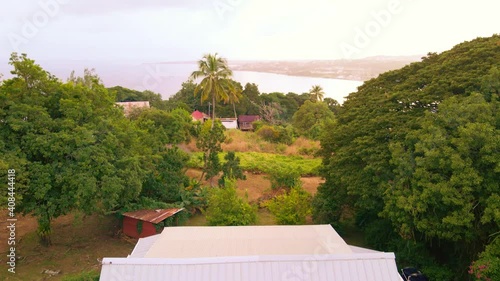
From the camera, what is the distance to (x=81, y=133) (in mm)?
10812

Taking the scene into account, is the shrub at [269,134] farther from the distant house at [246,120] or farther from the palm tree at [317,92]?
the palm tree at [317,92]

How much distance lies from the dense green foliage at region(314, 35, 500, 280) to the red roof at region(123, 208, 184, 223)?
16.7 feet

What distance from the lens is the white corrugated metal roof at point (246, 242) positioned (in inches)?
307

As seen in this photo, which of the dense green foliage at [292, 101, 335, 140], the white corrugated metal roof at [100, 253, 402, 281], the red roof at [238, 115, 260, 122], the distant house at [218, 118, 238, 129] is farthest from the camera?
the red roof at [238, 115, 260, 122]

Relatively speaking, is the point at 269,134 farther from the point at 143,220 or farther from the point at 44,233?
the point at 44,233

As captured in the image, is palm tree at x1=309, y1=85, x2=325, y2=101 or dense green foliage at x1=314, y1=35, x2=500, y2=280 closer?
dense green foliage at x1=314, y1=35, x2=500, y2=280

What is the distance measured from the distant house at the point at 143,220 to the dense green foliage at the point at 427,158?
17.4ft

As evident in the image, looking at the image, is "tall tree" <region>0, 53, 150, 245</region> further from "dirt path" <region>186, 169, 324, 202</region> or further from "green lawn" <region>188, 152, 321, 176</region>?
"green lawn" <region>188, 152, 321, 176</region>

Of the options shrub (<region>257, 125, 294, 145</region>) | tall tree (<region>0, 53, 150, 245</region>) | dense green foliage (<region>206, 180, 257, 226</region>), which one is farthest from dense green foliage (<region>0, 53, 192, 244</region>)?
shrub (<region>257, 125, 294, 145</region>)

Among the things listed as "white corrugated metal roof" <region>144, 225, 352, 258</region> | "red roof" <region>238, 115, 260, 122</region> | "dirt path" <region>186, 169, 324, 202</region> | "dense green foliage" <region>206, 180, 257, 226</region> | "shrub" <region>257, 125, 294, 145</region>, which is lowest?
"dirt path" <region>186, 169, 324, 202</region>

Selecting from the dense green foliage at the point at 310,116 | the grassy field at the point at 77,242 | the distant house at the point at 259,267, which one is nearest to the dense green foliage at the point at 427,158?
the distant house at the point at 259,267

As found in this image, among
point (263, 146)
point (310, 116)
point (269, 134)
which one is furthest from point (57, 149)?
point (310, 116)

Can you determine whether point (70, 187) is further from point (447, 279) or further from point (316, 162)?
point (316, 162)

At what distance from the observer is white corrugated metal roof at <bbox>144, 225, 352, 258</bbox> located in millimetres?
7801
